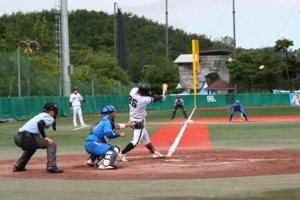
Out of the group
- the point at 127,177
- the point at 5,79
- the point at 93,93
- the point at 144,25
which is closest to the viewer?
the point at 127,177

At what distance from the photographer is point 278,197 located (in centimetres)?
487

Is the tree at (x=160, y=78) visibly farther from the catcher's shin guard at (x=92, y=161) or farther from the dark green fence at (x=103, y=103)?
the catcher's shin guard at (x=92, y=161)

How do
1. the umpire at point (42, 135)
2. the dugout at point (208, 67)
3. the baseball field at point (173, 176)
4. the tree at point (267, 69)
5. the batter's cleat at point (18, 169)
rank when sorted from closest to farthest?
1. the baseball field at point (173, 176)
2. the umpire at point (42, 135)
3. the batter's cleat at point (18, 169)
4. the tree at point (267, 69)
5. the dugout at point (208, 67)

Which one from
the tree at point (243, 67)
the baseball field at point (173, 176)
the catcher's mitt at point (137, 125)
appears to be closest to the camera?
the baseball field at point (173, 176)

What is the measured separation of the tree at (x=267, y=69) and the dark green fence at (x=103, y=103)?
11.2m

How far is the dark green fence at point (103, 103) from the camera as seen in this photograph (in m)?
26.5

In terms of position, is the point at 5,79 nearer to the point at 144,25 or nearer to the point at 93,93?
the point at 93,93

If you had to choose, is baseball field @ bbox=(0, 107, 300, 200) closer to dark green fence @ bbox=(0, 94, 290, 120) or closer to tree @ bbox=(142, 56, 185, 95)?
dark green fence @ bbox=(0, 94, 290, 120)

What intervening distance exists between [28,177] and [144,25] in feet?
451

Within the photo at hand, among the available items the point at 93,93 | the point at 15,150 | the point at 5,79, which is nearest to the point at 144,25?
the point at 93,93

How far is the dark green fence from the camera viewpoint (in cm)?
2652

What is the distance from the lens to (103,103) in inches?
1609

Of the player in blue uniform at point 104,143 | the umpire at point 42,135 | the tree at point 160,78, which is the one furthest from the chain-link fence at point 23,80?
the tree at point 160,78

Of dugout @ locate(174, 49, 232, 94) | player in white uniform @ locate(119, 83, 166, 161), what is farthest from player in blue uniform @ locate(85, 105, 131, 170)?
dugout @ locate(174, 49, 232, 94)
